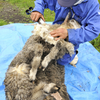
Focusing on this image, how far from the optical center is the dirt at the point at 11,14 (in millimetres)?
4746

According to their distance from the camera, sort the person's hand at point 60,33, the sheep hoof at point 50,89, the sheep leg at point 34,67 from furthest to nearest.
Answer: the person's hand at point 60,33 → the sheep leg at point 34,67 → the sheep hoof at point 50,89

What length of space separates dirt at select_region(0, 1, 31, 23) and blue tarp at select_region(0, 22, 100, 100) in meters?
1.04

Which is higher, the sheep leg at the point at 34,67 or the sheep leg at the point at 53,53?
the sheep leg at the point at 53,53

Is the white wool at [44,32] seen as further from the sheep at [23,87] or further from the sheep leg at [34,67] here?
the sheep at [23,87]

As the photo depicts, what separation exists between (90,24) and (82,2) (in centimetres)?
43

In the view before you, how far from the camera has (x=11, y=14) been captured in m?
5.13

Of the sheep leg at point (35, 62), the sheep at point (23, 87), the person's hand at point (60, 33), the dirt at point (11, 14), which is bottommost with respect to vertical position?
the dirt at point (11, 14)

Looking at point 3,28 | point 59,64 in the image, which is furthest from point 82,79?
point 3,28

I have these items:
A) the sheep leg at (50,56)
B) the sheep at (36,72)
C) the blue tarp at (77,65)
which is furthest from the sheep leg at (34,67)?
the blue tarp at (77,65)

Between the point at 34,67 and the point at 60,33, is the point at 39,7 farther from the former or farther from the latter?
the point at 34,67

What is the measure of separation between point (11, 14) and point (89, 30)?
4613 millimetres

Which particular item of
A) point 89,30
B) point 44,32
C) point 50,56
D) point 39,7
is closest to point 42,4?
point 39,7

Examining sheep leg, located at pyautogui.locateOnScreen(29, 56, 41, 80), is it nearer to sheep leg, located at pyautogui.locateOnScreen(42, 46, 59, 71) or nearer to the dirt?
sheep leg, located at pyautogui.locateOnScreen(42, 46, 59, 71)

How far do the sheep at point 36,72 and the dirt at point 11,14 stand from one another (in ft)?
11.0
